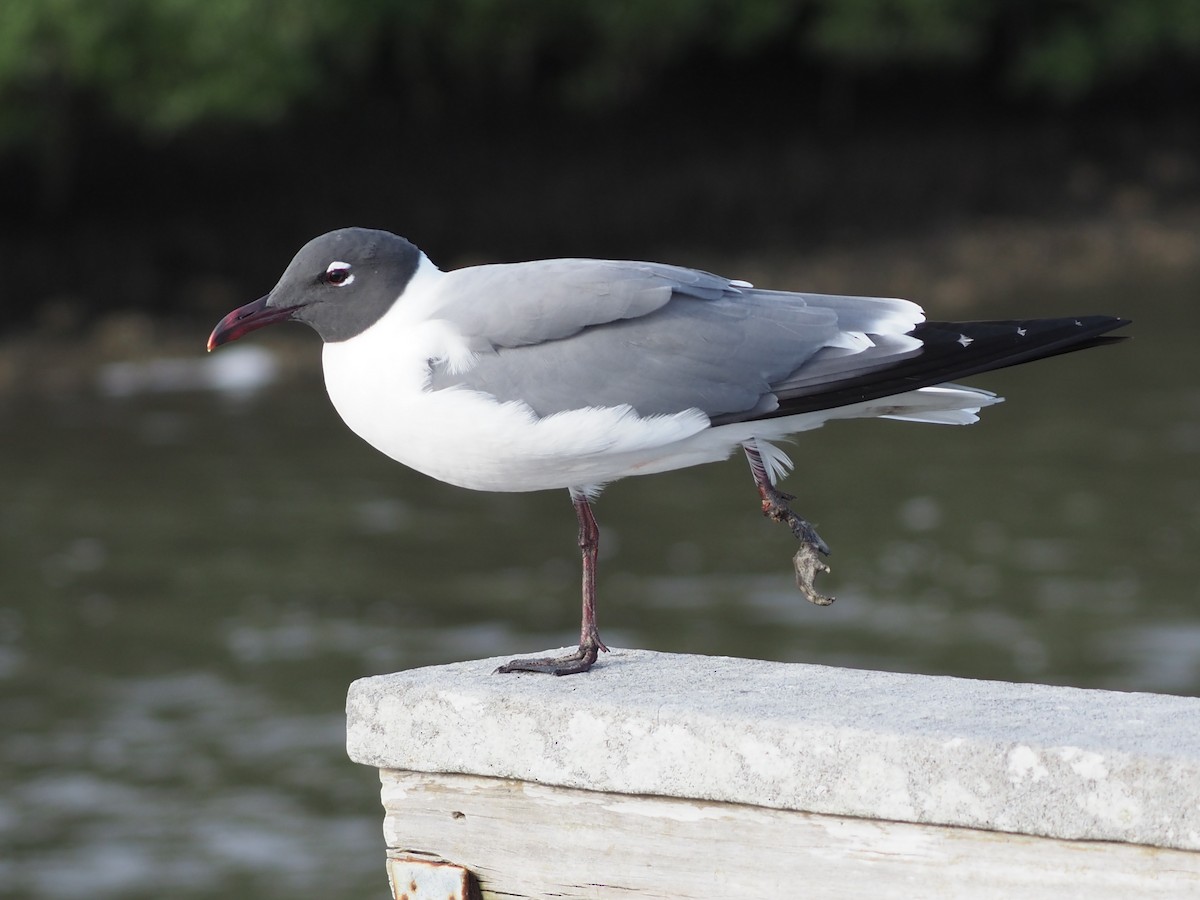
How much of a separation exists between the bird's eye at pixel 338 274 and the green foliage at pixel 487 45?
2007 cm

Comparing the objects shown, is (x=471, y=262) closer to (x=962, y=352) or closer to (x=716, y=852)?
(x=962, y=352)

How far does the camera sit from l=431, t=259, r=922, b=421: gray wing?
390 cm

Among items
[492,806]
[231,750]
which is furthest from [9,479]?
[492,806]

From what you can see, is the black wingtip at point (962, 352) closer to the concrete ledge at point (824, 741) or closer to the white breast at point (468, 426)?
the white breast at point (468, 426)

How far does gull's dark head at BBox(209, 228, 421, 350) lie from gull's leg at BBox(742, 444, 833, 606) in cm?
86

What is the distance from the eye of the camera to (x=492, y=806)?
146 inches

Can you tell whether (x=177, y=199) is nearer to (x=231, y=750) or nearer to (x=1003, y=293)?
(x=1003, y=293)

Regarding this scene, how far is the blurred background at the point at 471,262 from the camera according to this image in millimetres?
12172

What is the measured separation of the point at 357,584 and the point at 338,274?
10.6m

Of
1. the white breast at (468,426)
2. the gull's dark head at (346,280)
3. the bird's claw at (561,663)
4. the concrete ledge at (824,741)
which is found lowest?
the concrete ledge at (824,741)

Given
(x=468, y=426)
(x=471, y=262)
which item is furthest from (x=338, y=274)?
(x=471, y=262)

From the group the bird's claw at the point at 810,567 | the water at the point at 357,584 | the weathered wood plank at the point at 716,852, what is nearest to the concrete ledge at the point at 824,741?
the weathered wood plank at the point at 716,852

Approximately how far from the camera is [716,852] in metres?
3.50

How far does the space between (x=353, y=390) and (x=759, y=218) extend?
77.5 ft
